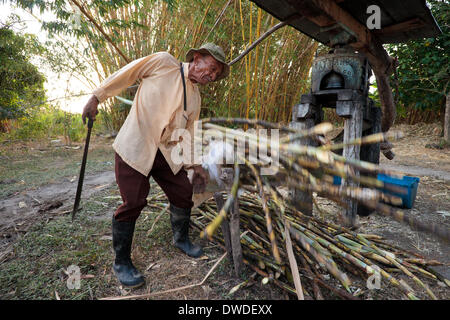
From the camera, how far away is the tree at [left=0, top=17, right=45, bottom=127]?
5.16 metres

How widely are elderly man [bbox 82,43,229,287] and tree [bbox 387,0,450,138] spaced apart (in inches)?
279

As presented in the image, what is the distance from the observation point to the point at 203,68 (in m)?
1.65

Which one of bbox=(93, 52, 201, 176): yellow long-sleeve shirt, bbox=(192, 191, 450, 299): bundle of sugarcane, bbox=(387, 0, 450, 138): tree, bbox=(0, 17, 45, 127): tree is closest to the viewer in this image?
bbox=(192, 191, 450, 299): bundle of sugarcane

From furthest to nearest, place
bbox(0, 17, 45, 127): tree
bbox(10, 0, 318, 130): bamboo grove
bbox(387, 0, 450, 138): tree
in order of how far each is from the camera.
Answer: bbox(387, 0, 450, 138): tree < bbox(0, 17, 45, 127): tree < bbox(10, 0, 318, 130): bamboo grove

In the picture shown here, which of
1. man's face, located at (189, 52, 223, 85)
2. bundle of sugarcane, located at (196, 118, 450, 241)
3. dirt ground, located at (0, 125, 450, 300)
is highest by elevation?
man's face, located at (189, 52, 223, 85)

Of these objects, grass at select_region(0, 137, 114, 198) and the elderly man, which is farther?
grass at select_region(0, 137, 114, 198)

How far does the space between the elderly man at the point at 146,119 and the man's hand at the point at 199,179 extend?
172mm

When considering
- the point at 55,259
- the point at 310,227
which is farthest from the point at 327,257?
the point at 55,259

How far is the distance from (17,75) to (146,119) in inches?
261

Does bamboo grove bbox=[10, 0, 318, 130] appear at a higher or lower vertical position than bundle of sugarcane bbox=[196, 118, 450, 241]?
higher

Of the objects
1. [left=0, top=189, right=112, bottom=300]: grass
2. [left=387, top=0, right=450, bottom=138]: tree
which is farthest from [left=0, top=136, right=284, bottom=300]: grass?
[left=387, top=0, right=450, bottom=138]: tree

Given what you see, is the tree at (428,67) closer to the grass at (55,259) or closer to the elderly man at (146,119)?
the elderly man at (146,119)

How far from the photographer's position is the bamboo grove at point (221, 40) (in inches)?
136

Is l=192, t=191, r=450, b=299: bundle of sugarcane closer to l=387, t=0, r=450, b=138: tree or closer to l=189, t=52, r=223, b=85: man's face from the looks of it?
l=189, t=52, r=223, b=85: man's face
